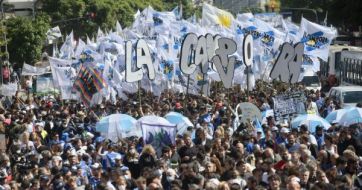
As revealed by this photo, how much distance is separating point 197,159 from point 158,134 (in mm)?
2186

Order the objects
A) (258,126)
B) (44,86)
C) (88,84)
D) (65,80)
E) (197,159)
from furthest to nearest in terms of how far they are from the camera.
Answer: (44,86) < (65,80) < (88,84) < (258,126) < (197,159)

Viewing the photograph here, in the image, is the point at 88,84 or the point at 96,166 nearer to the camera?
the point at 96,166

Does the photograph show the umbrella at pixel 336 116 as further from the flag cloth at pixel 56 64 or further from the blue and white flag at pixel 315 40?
the flag cloth at pixel 56 64

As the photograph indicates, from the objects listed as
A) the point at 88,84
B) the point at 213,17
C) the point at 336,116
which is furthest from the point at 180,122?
the point at 213,17

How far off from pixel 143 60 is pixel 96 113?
165 cm

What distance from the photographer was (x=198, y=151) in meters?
13.5

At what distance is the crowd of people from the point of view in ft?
36.7

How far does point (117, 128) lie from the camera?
16.7m

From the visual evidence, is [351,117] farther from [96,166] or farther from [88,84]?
[88,84]

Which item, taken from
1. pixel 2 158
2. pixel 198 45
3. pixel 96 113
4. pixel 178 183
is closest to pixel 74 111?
pixel 96 113

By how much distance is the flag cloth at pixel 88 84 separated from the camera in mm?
23219

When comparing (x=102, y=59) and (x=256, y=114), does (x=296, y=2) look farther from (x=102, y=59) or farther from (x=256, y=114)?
(x=256, y=114)

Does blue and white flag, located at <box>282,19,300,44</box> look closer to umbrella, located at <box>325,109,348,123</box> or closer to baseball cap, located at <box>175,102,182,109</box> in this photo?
baseball cap, located at <box>175,102,182,109</box>

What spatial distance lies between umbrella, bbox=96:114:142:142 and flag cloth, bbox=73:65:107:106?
6.26 metres
